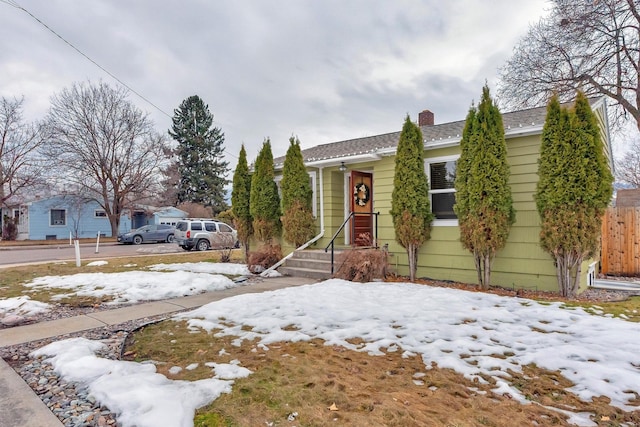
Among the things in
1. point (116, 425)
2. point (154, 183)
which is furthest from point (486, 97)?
point (154, 183)

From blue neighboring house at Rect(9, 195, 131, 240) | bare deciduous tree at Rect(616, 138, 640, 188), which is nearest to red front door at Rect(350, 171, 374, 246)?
blue neighboring house at Rect(9, 195, 131, 240)

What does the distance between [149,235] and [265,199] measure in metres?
16.2

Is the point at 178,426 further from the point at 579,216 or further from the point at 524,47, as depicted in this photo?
the point at 524,47

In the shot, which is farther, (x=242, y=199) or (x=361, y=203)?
(x=242, y=199)

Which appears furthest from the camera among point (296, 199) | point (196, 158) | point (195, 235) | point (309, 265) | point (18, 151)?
point (196, 158)

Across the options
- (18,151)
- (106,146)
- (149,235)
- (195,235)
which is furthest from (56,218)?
(195,235)

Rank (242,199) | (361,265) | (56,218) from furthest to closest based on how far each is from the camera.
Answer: (56,218), (242,199), (361,265)

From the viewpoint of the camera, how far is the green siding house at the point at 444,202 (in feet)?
21.2

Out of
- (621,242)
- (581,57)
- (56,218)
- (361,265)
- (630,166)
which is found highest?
(581,57)

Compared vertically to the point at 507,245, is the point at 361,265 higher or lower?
lower

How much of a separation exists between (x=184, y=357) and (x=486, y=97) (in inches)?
253

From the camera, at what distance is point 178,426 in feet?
6.66

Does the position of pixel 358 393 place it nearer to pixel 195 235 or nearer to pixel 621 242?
pixel 621 242

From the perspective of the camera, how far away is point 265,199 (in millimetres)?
9898
